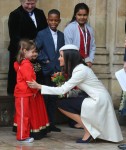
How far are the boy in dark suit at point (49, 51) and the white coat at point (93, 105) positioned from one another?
88cm

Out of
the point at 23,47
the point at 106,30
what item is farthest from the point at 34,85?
the point at 106,30

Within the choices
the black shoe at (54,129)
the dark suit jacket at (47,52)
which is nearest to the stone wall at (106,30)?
the dark suit jacket at (47,52)

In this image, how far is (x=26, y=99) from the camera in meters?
8.08

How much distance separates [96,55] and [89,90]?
2044 mm

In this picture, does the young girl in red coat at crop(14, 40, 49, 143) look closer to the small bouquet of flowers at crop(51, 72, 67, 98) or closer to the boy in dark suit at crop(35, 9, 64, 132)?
the small bouquet of flowers at crop(51, 72, 67, 98)

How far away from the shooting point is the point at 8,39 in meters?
9.46

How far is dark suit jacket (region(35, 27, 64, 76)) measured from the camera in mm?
8766

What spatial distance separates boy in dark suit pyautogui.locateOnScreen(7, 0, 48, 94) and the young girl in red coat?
65cm

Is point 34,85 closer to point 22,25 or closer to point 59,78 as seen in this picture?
point 59,78

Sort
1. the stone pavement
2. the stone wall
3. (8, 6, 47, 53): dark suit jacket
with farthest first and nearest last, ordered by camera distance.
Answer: the stone wall → (8, 6, 47, 53): dark suit jacket → the stone pavement

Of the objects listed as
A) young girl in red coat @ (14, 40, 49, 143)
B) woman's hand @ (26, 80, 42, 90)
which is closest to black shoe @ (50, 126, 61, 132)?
young girl in red coat @ (14, 40, 49, 143)

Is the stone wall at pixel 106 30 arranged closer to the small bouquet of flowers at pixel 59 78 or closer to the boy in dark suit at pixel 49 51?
the boy in dark suit at pixel 49 51

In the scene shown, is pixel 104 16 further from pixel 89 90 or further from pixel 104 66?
pixel 89 90

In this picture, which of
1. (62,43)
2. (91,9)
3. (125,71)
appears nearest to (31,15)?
(62,43)
